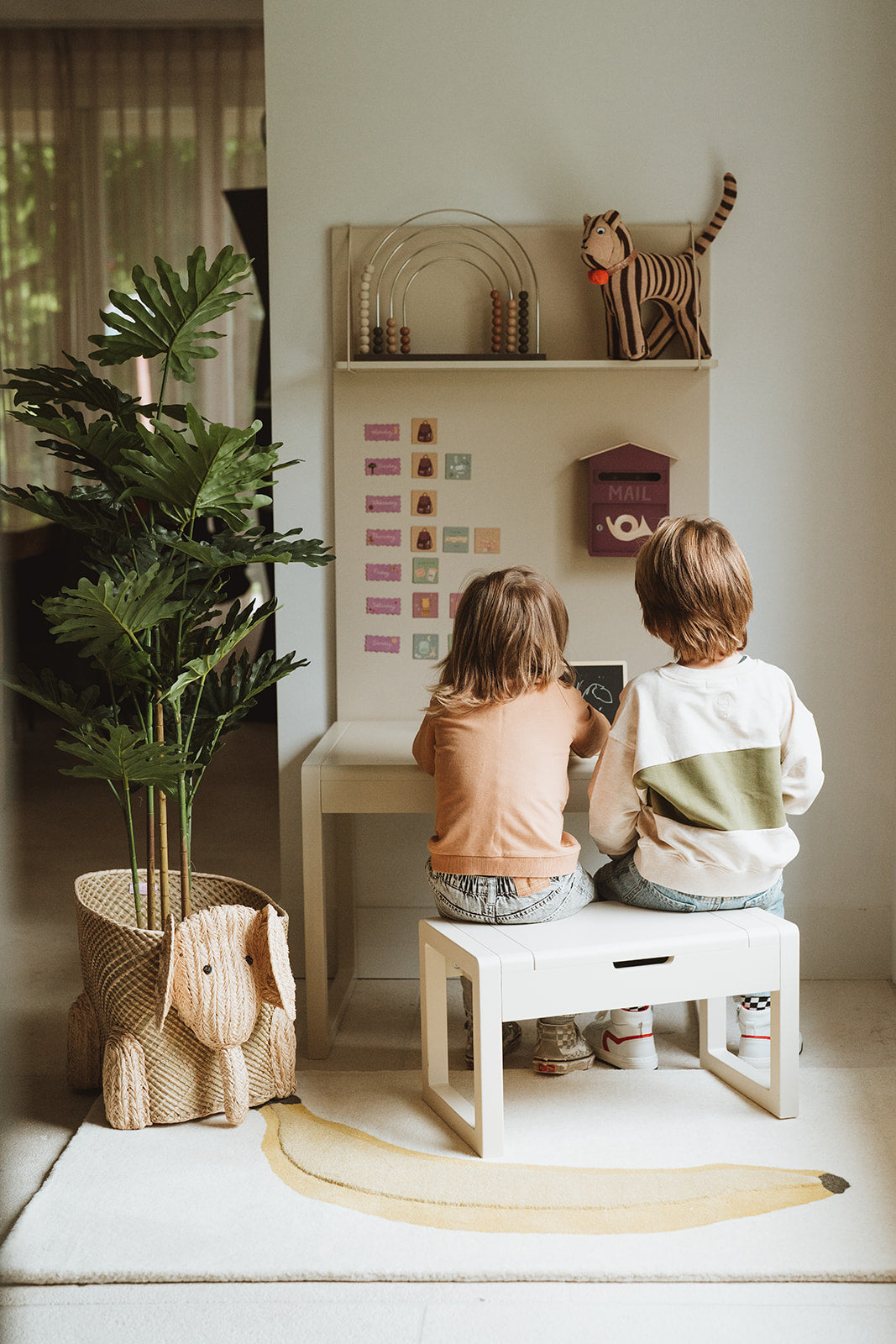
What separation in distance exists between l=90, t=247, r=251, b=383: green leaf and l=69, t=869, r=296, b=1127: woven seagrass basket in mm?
963

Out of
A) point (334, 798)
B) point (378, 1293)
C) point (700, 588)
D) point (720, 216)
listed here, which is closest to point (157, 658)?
point (334, 798)

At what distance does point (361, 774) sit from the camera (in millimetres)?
2240

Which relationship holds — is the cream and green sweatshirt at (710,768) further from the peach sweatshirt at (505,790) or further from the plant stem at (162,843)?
the plant stem at (162,843)

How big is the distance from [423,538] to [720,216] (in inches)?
36.6

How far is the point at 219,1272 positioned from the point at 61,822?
285cm

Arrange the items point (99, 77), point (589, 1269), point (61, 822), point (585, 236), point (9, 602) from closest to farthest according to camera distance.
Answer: point (9, 602)
point (589, 1269)
point (585, 236)
point (61, 822)
point (99, 77)

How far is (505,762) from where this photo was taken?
6.59ft

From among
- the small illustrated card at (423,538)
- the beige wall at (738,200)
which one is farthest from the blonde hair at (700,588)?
the small illustrated card at (423,538)

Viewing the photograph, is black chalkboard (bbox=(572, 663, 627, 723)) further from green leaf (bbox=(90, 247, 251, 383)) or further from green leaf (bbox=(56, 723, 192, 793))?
green leaf (bbox=(90, 247, 251, 383))

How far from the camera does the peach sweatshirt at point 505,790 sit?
2006 millimetres

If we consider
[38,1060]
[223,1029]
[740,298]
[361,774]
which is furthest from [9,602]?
[740,298]

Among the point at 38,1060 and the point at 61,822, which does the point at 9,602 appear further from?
the point at 61,822

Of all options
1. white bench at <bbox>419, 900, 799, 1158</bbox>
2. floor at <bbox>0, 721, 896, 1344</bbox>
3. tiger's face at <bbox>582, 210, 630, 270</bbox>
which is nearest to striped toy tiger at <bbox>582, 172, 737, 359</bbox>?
tiger's face at <bbox>582, 210, 630, 270</bbox>

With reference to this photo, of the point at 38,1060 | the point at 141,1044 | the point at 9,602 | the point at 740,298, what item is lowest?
the point at 38,1060
